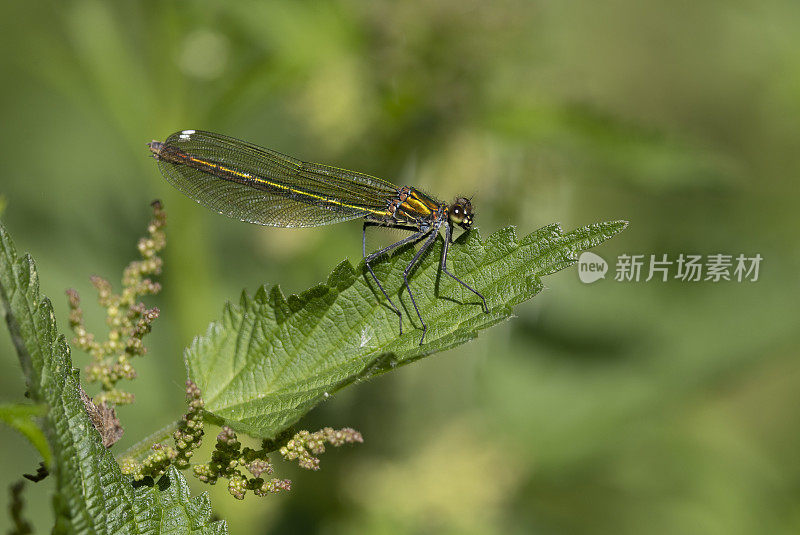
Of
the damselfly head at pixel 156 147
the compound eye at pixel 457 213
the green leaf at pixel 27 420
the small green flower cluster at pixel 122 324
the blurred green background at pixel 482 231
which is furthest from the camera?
the blurred green background at pixel 482 231

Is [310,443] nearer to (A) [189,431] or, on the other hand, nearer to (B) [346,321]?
(A) [189,431]

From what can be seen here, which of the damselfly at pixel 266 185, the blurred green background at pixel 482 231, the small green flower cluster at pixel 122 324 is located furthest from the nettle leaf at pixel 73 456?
the blurred green background at pixel 482 231

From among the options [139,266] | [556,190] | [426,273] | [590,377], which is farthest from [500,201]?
[139,266]

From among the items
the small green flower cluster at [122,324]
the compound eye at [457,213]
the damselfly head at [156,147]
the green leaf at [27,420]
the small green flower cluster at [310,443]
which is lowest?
the green leaf at [27,420]

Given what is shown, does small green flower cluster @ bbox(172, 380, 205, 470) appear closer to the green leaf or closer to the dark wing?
the green leaf

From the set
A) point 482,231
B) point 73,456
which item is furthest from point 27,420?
point 482,231

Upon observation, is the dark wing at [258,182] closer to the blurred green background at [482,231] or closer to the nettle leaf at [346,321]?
the blurred green background at [482,231]
